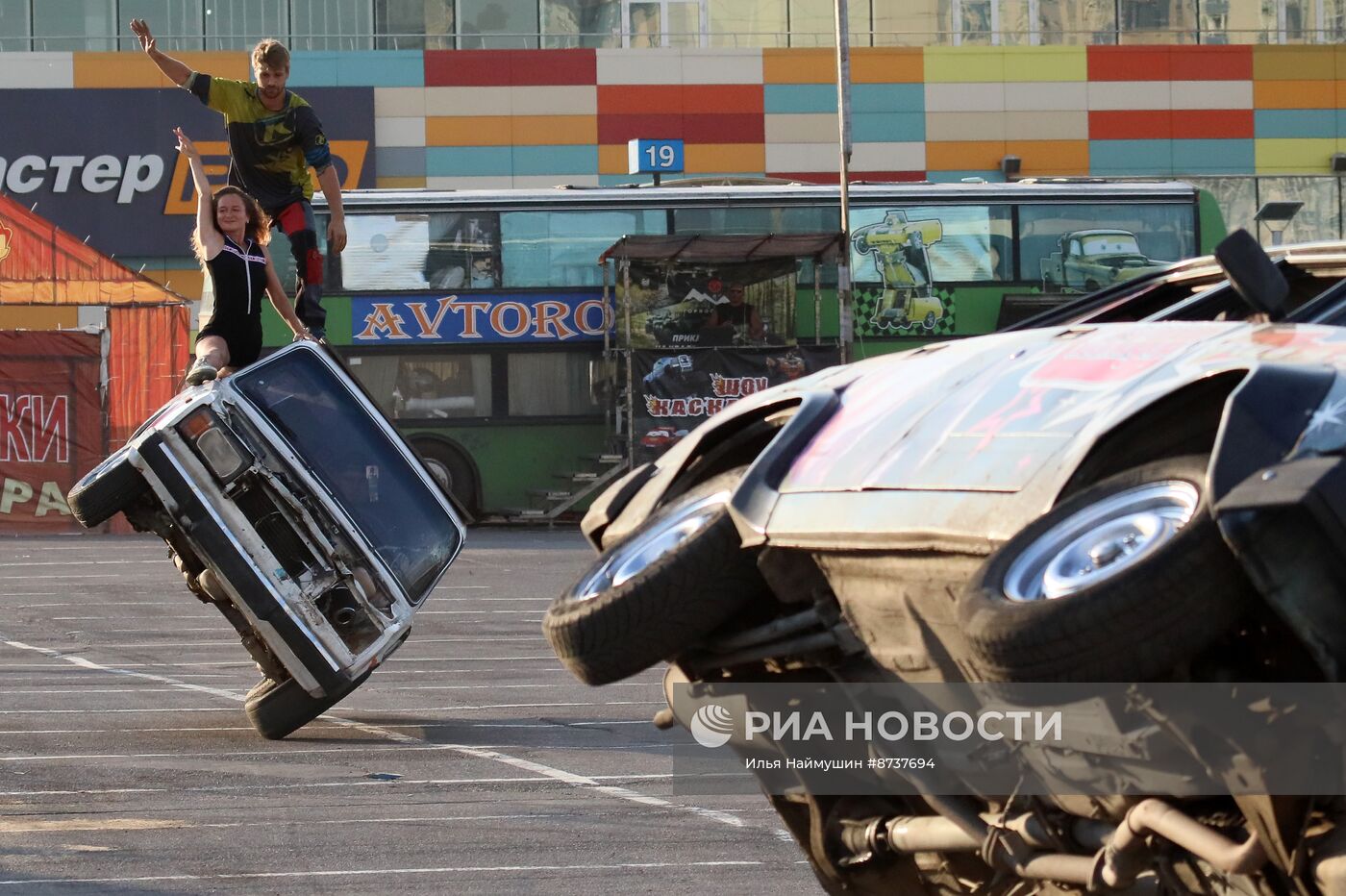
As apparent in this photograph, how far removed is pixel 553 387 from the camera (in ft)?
84.0

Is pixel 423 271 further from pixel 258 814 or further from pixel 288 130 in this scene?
pixel 258 814

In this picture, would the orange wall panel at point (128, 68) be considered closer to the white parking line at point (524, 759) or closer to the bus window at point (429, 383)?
the bus window at point (429, 383)

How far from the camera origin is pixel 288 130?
10.2 metres

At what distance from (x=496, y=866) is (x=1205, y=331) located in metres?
3.18

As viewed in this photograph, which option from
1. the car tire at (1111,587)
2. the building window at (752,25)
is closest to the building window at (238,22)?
the building window at (752,25)

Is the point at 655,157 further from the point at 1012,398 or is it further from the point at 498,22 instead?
the point at 1012,398

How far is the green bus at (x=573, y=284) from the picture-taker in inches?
990

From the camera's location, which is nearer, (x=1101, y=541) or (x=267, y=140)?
(x=1101, y=541)

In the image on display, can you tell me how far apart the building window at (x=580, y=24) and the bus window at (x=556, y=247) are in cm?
1136

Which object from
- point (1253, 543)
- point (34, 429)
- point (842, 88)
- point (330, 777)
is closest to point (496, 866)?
point (330, 777)

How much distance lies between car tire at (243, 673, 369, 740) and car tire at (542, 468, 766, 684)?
4.41 m

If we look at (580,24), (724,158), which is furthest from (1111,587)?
(580,24)

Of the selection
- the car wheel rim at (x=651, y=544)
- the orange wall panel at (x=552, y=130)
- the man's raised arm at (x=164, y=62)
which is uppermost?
the orange wall panel at (x=552, y=130)

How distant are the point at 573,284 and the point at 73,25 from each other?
48.5ft
